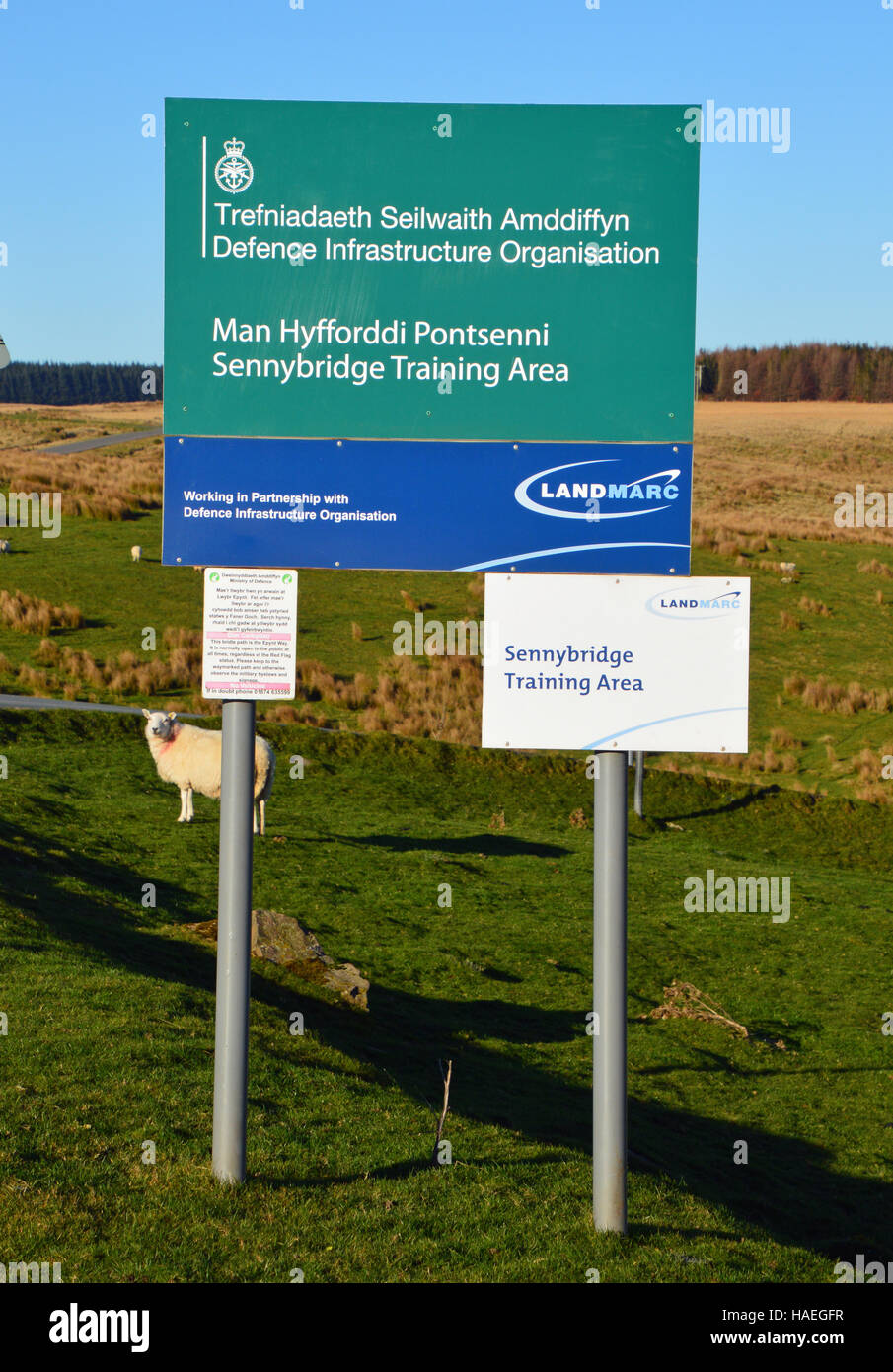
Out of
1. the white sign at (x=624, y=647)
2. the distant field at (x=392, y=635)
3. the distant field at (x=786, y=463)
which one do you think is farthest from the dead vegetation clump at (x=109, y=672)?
the distant field at (x=786, y=463)

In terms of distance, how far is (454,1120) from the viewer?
11398 mm

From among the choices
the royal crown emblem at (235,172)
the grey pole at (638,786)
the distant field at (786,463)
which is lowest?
the grey pole at (638,786)

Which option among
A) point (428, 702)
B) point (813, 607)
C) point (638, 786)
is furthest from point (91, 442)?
point (638, 786)

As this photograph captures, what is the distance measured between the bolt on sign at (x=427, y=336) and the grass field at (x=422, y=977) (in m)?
4.30

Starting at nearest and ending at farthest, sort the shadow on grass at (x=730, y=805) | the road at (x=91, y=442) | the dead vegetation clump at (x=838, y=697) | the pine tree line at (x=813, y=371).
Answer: the shadow on grass at (x=730, y=805)
the dead vegetation clump at (x=838, y=697)
the road at (x=91, y=442)
the pine tree line at (x=813, y=371)

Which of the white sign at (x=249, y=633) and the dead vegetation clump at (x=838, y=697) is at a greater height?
the white sign at (x=249, y=633)

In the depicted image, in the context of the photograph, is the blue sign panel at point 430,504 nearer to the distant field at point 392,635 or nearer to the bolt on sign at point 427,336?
the bolt on sign at point 427,336

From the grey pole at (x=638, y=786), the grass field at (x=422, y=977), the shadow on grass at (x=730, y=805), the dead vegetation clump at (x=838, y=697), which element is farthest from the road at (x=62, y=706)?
the dead vegetation clump at (x=838, y=697)

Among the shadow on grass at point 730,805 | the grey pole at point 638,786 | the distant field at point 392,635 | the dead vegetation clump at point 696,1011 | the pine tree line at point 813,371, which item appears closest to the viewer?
the dead vegetation clump at point 696,1011

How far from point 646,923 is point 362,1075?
11392 millimetres

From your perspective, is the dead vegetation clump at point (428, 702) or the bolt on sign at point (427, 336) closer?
the bolt on sign at point (427, 336)

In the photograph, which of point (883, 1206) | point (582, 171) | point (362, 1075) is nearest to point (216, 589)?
point (582, 171)

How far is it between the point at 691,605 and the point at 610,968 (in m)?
2.34

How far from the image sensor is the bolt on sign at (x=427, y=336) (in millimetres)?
7992
